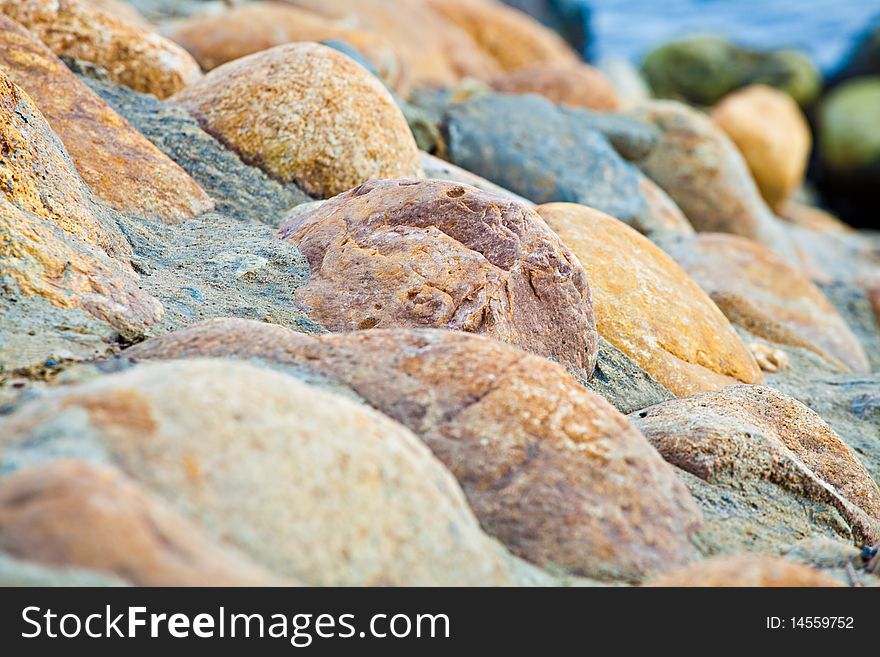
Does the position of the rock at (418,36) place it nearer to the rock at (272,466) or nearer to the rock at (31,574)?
the rock at (272,466)

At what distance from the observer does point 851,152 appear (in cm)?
1488

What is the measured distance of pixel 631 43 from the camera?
20.8m

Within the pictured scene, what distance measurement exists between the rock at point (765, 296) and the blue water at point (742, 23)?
1337cm

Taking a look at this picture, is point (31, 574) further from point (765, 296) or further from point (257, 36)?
point (257, 36)

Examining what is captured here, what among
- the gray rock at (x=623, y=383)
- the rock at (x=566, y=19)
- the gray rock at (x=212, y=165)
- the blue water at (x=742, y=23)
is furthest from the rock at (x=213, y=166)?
the blue water at (x=742, y=23)

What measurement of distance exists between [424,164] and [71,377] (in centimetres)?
296

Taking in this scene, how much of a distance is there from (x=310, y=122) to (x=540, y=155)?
2.12 metres

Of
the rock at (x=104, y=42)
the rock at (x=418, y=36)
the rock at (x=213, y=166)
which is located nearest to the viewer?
the rock at (x=213, y=166)

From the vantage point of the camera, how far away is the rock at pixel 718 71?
16422mm

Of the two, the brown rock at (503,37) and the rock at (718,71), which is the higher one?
the brown rock at (503,37)

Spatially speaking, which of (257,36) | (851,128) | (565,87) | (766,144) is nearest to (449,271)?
(257,36)

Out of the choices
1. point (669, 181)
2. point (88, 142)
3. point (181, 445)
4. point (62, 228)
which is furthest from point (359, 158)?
point (669, 181)
